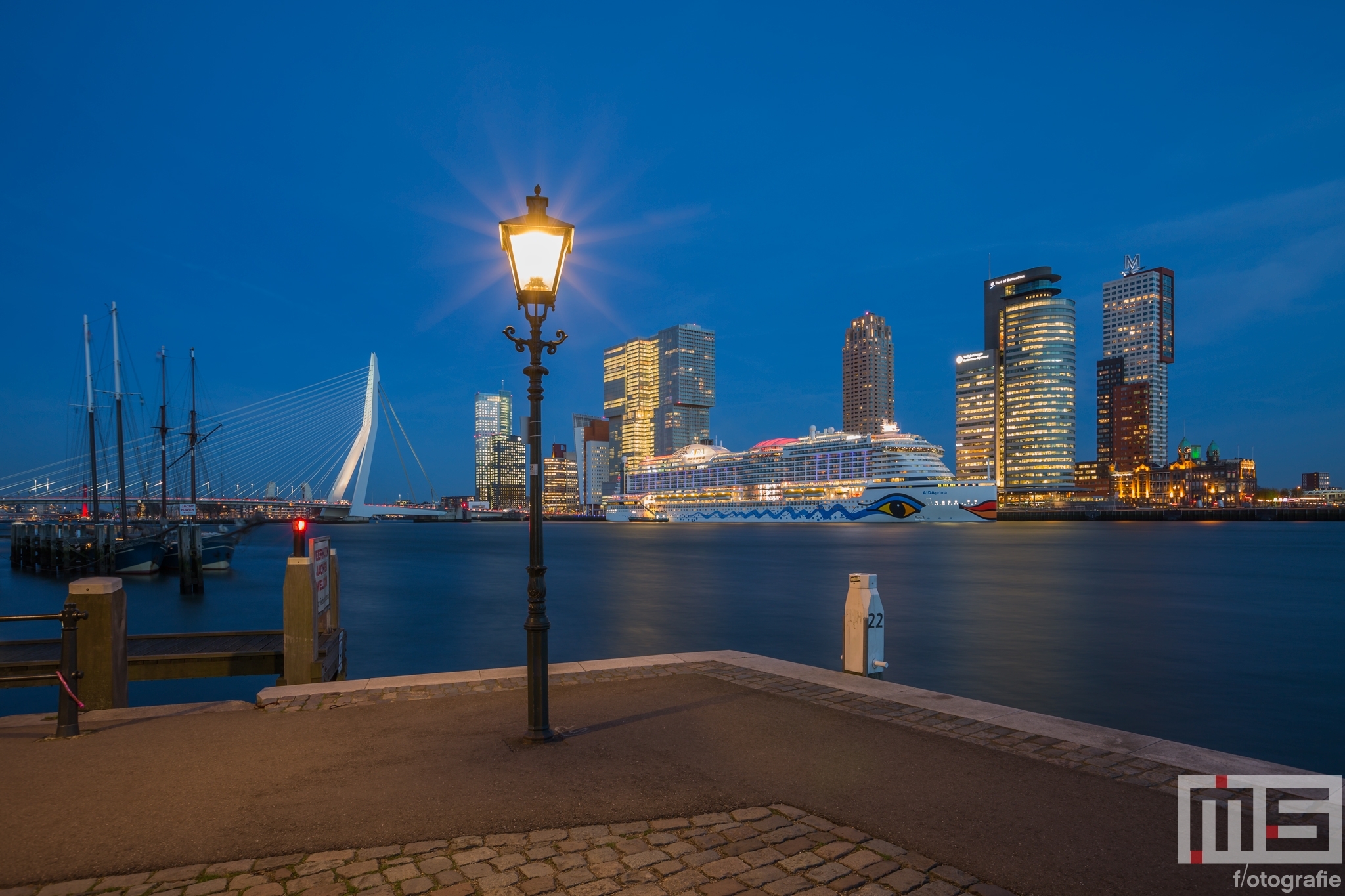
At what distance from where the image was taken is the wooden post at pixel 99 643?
8.19 metres

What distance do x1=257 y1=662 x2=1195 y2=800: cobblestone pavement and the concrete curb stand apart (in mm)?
95

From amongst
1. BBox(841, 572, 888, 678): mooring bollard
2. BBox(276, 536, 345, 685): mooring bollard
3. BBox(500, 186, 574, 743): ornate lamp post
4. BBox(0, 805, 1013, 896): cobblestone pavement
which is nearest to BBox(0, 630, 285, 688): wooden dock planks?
BBox(276, 536, 345, 685): mooring bollard

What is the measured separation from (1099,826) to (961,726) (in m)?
2.16

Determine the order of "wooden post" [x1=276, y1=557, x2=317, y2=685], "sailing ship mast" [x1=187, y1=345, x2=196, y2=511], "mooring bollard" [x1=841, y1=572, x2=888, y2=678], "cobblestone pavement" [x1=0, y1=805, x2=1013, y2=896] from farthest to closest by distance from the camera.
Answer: "sailing ship mast" [x1=187, y1=345, x2=196, y2=511] → "wooden post" [x1=276, y1=557, x2=317, y2=685] → "mooring bollard" [x1=841, y1=572, x2=888, y2=678] → "cobblestone pavement" [x1=0, y1=805, x2=1013, y2=896]

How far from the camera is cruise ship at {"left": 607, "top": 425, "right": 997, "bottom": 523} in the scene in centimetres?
11675

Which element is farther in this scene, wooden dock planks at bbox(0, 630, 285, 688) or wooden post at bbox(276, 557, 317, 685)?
wooden dock planks at bbox(0, 630, 285, 688)

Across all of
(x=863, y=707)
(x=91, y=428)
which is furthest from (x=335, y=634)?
(x=91, y=428)

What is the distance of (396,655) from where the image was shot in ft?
65.8

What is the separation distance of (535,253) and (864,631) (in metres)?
6.07

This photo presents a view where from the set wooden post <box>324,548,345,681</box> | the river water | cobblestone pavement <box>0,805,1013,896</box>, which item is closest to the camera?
cobblestone pavement <box>0,805,1013,896</box>

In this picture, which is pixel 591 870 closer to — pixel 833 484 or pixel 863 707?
pixel 863 707

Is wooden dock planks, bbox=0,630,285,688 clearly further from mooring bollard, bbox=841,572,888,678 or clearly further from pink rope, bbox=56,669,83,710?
mooring bollard, bbox=841,572,888,678

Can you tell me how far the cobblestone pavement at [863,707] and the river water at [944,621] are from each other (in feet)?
23.4

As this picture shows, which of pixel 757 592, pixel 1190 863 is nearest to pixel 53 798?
pixel 1190 863
